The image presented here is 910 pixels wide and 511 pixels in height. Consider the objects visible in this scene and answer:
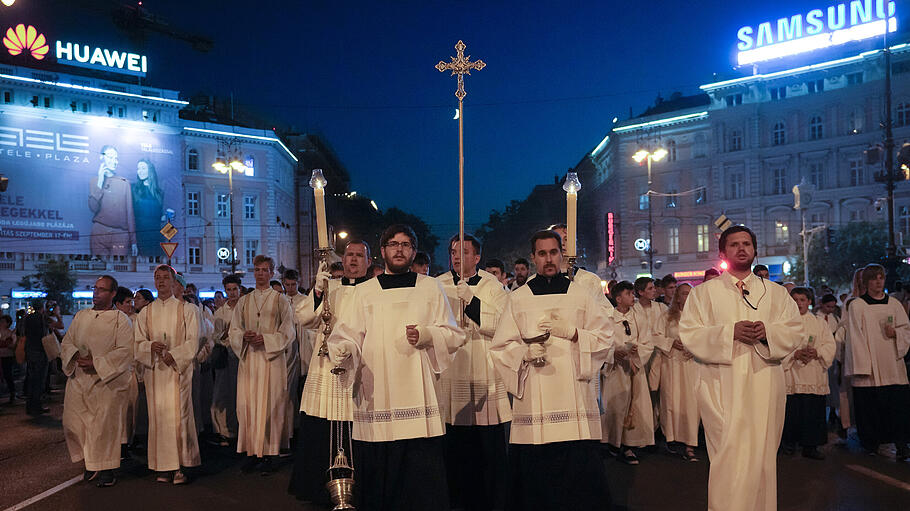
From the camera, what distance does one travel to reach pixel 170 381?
820 cm

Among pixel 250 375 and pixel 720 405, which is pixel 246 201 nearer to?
pixel 250 375

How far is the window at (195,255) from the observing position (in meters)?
52.8

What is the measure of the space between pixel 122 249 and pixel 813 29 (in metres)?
44.0

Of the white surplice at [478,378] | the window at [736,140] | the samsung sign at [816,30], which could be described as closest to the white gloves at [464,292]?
the white surplice at [478,378]

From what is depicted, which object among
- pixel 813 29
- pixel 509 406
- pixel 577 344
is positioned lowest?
pixel 509 406

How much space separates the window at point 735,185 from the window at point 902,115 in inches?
361

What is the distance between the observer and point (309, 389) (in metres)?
7.34

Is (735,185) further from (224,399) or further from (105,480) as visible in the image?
(105,480)

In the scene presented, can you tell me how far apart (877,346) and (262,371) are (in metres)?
7.26

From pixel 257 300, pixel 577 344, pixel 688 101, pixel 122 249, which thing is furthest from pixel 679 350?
pixel 688 101

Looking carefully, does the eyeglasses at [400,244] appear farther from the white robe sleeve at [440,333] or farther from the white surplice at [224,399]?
the white surplice at [224,399]

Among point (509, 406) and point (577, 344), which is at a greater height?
point (577, 344)

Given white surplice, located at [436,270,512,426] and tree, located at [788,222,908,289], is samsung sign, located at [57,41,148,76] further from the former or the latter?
white surplice, located at [436,270,512,426]

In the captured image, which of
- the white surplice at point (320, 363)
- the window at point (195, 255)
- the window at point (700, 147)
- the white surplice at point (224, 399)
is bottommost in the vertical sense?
the white surplice at point (224, 399)
